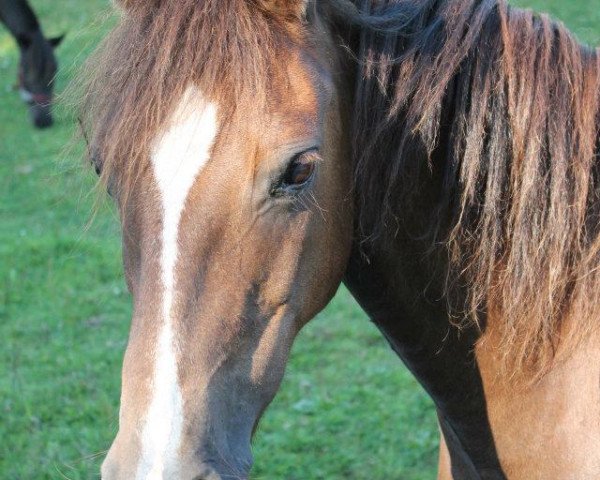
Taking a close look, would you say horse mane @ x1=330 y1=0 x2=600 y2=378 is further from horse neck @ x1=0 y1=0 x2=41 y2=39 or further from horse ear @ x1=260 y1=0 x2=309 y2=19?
horse neck @ x1=0 y1=0 x2=41 y2=39

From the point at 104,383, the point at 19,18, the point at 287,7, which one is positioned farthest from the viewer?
the point at 19,18

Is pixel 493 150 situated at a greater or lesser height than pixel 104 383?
greater

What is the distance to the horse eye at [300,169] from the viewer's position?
1.66 m

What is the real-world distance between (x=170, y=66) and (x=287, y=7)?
27 centimetres

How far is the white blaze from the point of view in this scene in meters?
1.50

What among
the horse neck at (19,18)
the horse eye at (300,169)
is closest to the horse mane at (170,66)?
the horse eye at (300,169)

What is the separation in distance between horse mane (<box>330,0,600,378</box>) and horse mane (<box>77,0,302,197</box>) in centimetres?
25

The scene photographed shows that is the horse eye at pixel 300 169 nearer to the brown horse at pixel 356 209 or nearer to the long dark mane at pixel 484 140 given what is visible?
the brown horse at pixel 356 209

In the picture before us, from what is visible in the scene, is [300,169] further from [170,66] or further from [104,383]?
[104,383]

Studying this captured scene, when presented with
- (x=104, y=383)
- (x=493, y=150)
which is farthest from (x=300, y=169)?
(x=104, y=383)

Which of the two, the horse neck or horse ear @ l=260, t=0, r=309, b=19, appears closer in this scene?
horse ear @ l=260, t=0, r=309, b=19

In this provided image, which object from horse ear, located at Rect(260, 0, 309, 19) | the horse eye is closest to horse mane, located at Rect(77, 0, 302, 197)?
horse ear, located at Rect(260, 0, 309, 19)

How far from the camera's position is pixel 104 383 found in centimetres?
463

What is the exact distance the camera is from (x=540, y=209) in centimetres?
188
